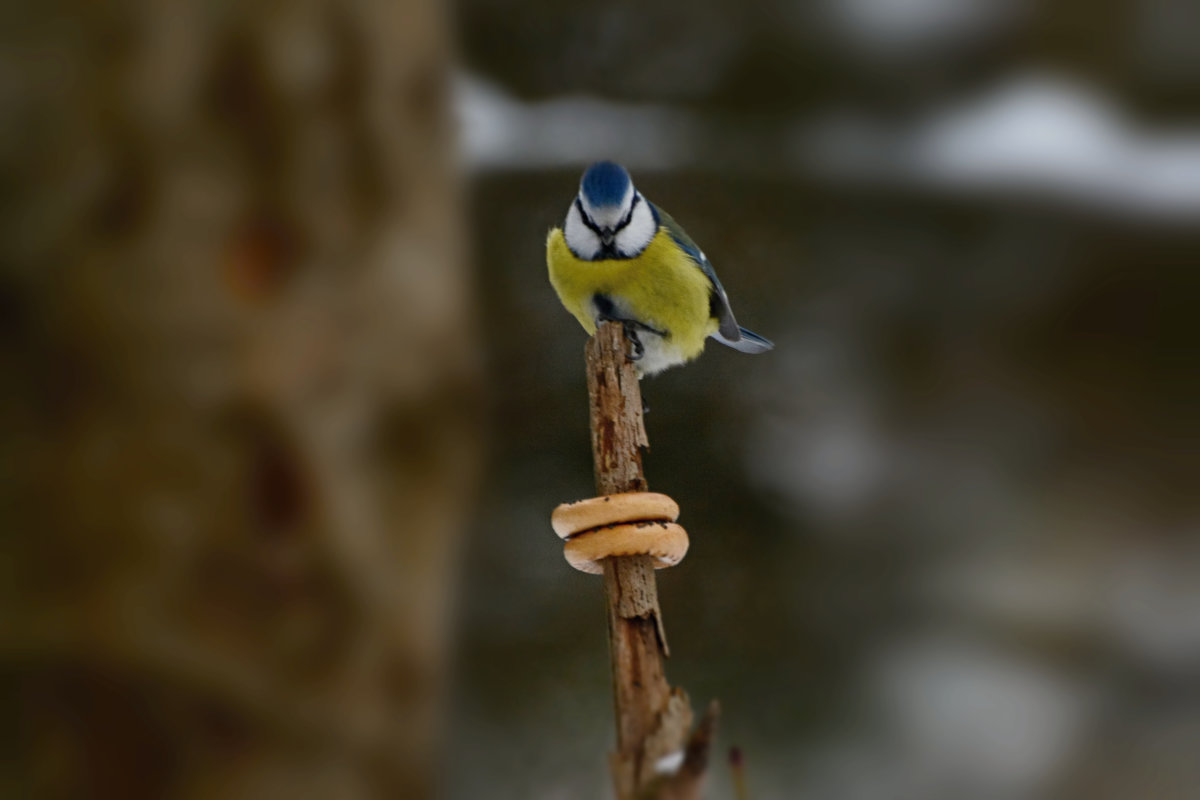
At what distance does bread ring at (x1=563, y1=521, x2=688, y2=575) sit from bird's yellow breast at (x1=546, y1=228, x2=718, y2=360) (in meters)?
0.46

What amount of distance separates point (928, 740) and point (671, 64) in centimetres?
92

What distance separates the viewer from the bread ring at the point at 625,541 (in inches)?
19.3

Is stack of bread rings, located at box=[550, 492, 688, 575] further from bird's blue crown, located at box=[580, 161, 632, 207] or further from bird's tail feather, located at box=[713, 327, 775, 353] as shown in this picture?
bird's tail feather, located at box=[713, 327, 775, 353]

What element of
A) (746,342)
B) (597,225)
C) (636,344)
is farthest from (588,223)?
(746,342)

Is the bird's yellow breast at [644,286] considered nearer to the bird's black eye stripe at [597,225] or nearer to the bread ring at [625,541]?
the bird's black eye stripe at [597,225]

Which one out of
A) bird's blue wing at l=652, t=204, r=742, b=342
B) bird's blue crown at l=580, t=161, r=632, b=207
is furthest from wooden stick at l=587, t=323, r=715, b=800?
bird's blue wing at l=652, t=204, r=742, b=342

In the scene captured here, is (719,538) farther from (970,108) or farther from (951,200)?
(970,108)

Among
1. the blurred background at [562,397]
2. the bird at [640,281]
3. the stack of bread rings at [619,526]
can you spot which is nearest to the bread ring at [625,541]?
the stack of bread rings at [619,526]

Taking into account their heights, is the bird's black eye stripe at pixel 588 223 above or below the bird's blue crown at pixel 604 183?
above

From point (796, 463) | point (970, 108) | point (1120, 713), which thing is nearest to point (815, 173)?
point (970, 108)

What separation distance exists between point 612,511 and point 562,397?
2.09 feet

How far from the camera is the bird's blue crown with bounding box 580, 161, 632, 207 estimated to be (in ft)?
2.70

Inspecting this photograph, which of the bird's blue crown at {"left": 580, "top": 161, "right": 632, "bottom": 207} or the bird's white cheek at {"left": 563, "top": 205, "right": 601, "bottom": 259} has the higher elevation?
the bird's white cheek at {"left": 563, "top": 205, "right": 601, "bottom": 259}

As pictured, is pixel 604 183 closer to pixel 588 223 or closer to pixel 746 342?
pixel 588 223
